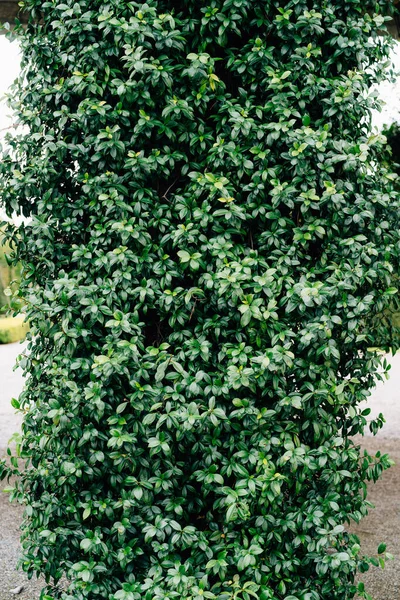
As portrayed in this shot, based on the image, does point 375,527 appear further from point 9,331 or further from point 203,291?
point 9,331

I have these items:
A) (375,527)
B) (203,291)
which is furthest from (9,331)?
(203,291)

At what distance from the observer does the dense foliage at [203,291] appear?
2.33 meters

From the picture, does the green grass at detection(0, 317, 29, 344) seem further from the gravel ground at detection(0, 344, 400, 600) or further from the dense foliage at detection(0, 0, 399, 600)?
the dense foliage at detection(0, 0, 399, 600)

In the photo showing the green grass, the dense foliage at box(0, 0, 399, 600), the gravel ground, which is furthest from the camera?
the green grass

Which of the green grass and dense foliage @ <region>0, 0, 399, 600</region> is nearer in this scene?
dense foliage @ <region>0, 0, 399, 600</region>

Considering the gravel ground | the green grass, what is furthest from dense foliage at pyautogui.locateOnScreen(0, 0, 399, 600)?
the green grass

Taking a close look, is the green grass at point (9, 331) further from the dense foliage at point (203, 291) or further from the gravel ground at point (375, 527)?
the dense foliage at point (203, 291)

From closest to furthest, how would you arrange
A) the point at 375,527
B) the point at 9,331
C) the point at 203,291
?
the point at 203,291 < the point at 375,527 < the point at 9,331

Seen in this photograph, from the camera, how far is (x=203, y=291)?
2.44m

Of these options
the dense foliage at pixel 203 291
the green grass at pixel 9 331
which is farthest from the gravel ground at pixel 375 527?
the green grass at pixel 9 331

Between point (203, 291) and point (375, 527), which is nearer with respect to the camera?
point (203, 291)

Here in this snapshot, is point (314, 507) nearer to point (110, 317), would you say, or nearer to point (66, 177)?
point (110, 317)

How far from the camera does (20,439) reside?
262 centimetres

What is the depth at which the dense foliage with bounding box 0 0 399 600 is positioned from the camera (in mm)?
2332
